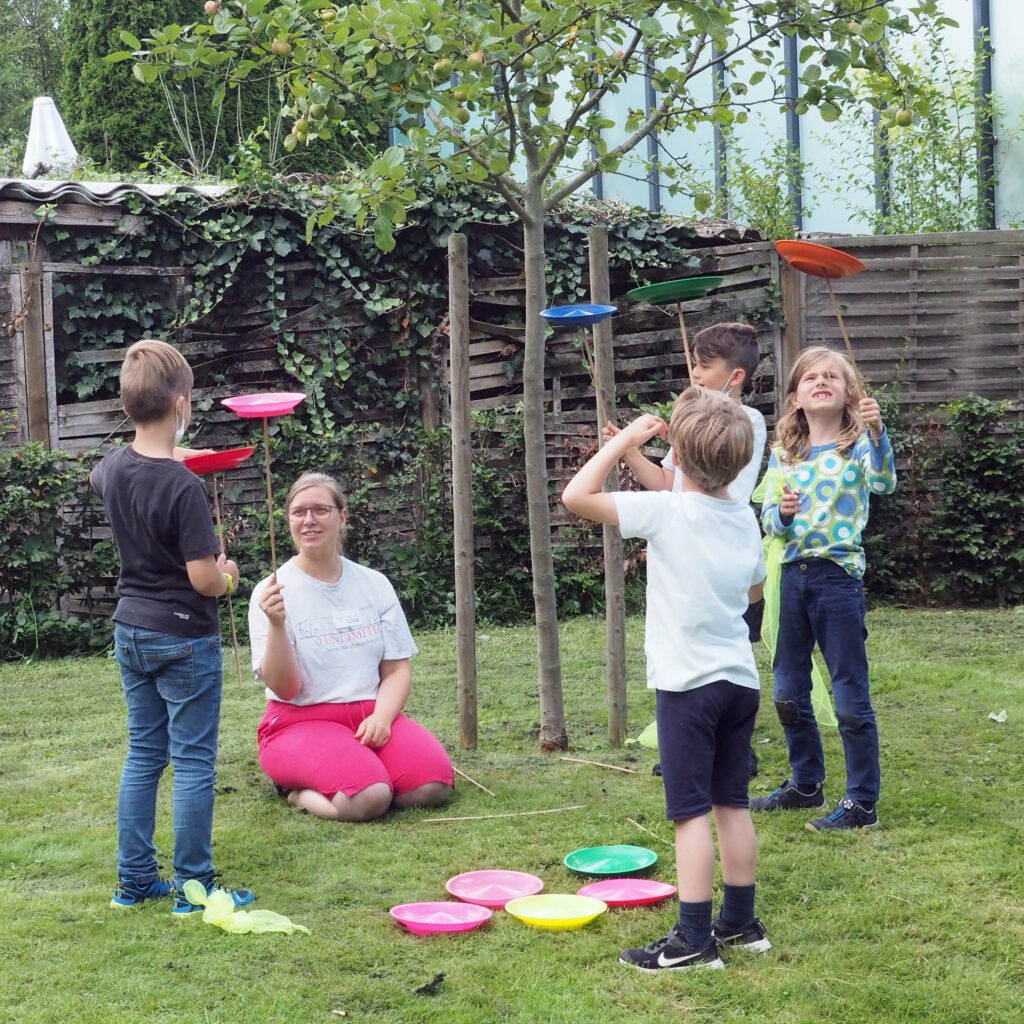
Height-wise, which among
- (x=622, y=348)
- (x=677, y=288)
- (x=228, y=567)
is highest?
(x=622, y=348)

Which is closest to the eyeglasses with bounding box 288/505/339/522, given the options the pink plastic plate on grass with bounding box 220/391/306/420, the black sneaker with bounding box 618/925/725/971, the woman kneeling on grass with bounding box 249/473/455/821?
the woman kneeling on grass with bounding box 249/473/455/821

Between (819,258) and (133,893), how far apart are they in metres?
2.78

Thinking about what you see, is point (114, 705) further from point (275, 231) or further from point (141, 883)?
point (275, 231)


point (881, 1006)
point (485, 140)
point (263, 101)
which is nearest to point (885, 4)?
point (485, 140)

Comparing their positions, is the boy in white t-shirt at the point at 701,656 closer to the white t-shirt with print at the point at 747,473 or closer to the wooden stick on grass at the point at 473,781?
the white t-shirt with print at the point at 747,473

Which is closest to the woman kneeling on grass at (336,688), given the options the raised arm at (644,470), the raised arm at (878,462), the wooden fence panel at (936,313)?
the raised arm at (644,470)

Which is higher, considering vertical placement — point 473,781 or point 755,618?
point 755,618

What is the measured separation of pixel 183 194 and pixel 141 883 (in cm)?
565

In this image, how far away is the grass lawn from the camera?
261 centimetres

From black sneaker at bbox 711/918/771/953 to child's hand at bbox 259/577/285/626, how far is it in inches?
59.2

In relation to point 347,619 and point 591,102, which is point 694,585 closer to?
point 347,619

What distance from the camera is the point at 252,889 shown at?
133 inches

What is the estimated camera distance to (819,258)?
3982 mm

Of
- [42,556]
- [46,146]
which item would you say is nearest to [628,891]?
[42,556]
